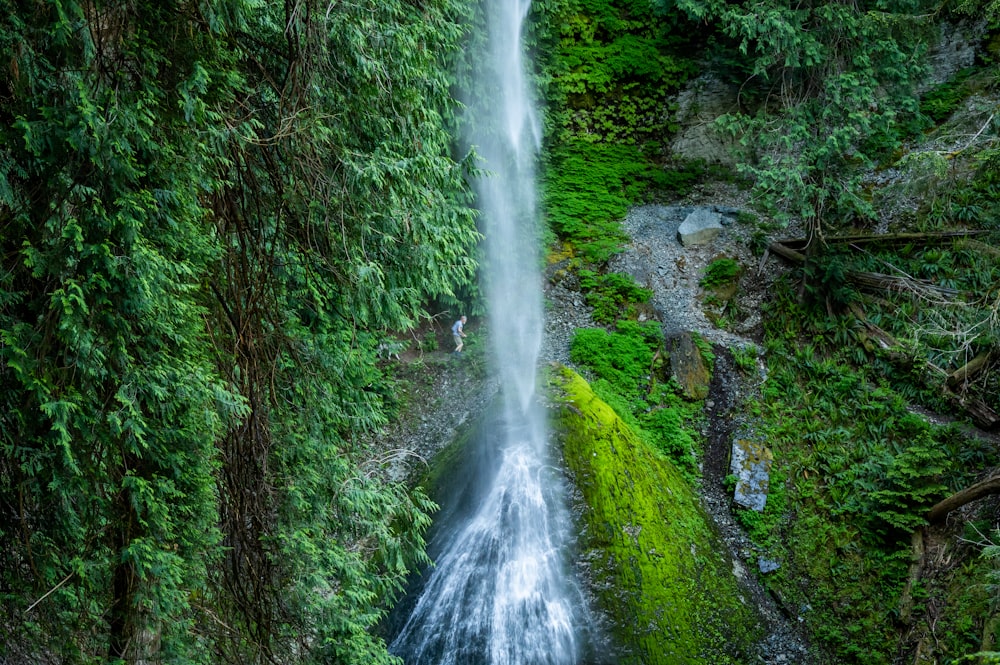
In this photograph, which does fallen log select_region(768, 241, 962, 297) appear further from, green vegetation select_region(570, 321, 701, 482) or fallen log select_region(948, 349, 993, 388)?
green vegetation select_region(570, 321, 701, 482)

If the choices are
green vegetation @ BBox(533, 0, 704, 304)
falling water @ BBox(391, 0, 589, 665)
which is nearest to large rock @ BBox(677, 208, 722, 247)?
green vegetation @ BBox(533, 0, 704, 304)

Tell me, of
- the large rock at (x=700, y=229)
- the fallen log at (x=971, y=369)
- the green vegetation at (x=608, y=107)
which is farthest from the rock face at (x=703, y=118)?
the fallen log at (x=971, y=369)

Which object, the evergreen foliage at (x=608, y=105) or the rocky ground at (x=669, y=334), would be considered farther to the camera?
the evergreen foliage at (x=608, y=105)

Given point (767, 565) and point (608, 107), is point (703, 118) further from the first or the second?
point (767, 565)

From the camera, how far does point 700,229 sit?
13789mm

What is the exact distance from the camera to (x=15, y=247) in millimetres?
3678

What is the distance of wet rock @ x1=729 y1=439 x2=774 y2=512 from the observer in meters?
9.75

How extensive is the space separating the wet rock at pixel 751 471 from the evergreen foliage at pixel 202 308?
5565mm

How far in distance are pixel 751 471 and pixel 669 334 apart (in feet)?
10.1

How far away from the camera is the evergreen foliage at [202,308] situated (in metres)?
3.55

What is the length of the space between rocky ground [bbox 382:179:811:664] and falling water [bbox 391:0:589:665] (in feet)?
1.96

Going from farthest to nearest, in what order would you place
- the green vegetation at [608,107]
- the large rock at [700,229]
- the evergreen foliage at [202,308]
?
the green vegetation at [608,107] < the large rock at [700,229] < the evergreen foliage at [202,308]

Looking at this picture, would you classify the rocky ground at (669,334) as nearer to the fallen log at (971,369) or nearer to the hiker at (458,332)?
the hiker at (458,332)

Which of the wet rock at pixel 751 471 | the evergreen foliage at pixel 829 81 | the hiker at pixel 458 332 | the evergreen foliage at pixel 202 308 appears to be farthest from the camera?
the hiker at pixel 458 332
